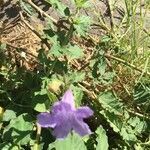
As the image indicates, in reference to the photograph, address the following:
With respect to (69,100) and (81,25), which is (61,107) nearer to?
(69,100)

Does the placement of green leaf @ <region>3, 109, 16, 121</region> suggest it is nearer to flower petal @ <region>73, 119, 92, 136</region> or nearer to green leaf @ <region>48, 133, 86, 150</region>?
green leaf @ <region>48, 133, 86, 150</region>

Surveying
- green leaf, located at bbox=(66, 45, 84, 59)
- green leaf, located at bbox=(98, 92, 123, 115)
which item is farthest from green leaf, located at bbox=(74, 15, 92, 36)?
green leaf, located at bbox=(98, 92, 123, 115)

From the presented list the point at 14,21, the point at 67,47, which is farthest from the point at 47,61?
the point at 14,21

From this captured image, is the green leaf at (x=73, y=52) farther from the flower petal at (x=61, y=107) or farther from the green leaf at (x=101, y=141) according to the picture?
the flower petal at (x=61, y=107)

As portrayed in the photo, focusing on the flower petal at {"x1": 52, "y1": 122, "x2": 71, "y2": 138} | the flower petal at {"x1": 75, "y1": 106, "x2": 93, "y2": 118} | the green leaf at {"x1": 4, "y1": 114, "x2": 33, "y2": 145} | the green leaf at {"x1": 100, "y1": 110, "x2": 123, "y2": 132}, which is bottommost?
the green leaf at {"x1": 100, "y1": 110, "x2": 123, "y2": 132}

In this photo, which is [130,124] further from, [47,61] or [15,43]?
[15,43]
